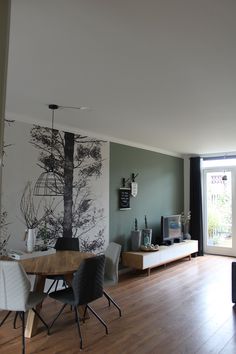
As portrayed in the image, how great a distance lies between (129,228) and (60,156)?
2148 mm

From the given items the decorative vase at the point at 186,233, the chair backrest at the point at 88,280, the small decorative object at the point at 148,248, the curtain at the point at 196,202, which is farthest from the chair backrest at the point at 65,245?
the curtain at the point at 196,202

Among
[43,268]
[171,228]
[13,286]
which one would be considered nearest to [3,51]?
[13,286]

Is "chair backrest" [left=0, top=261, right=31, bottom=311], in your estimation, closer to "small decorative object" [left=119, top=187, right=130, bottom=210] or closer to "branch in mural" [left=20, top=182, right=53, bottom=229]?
"branch in mural" [left=20, top=182, right=53, bottom=229]

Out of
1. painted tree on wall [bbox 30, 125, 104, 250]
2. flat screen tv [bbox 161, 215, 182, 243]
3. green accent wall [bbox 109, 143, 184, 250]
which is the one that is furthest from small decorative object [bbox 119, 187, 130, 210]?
flat screen tv [bbox 161, 215, 182, 243]

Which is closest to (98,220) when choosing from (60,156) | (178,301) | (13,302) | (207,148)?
(60,156)

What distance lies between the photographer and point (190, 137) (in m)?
5.41

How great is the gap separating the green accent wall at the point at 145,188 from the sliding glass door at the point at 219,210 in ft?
2.21

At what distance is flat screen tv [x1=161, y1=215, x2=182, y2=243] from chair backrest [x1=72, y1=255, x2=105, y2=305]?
3.52 m

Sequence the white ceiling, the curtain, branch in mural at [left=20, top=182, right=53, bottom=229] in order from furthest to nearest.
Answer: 1. the curtain
2. branch in mural at [left=20, top=182, right=53, bottom=229]
3. the white ceiling

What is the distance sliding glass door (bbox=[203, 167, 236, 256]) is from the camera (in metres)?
7.27

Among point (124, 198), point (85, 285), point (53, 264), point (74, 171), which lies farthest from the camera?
point (124, 198)

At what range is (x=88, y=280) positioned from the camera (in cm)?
292

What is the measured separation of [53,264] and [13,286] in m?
0.53

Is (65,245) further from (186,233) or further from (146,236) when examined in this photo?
(186,233)
